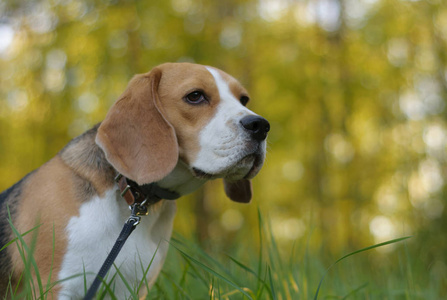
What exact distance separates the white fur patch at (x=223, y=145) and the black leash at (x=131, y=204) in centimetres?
31

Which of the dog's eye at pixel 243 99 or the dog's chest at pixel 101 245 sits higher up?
the dog's eye at pixel 243 99

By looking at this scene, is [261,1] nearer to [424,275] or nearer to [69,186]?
[424,275]

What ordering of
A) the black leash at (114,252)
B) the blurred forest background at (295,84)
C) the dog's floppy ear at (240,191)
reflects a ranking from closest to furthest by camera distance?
the black leash at (114,252) → the dog's floppy ear at (240,191) → the blurred forest background at (295,84)

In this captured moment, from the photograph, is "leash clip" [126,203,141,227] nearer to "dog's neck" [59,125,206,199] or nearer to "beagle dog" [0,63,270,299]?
"beagle dog" [0,63,270,299]

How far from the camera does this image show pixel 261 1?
11.9m

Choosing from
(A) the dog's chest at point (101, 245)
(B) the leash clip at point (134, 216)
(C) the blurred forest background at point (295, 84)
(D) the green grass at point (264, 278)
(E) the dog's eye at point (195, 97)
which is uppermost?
(E) the dog's eye at point (195, 97)

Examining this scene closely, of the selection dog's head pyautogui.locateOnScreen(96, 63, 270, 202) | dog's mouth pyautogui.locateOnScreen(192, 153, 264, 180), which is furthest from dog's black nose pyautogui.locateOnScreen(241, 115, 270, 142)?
dog's mouth pyautogui.locateOnScreen(192, 153, 264, 180)

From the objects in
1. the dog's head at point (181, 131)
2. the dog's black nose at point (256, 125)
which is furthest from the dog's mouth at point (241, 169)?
the dog's black nose at point (256, 125)

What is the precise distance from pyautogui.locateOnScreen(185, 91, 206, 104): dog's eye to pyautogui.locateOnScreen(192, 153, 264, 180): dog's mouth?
0.46m

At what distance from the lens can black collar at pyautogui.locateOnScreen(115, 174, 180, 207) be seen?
2670 millimetres

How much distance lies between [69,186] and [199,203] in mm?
7788

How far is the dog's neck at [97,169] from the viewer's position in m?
2.75

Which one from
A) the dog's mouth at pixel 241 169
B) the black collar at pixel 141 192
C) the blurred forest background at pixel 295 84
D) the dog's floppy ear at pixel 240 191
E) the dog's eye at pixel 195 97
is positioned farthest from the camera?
the blurred forest background at pixel 295 84

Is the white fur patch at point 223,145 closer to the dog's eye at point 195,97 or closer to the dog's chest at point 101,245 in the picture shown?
the dog's eye at point 195,97
